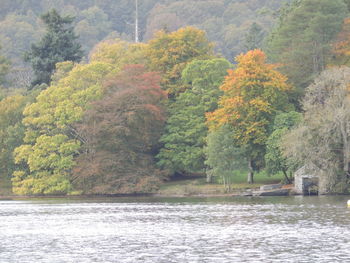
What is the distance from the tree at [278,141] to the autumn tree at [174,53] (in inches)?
686

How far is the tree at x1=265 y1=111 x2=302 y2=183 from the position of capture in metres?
82.9

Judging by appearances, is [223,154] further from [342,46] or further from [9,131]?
[9,131]

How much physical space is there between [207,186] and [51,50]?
1605 inches

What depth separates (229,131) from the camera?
287ft

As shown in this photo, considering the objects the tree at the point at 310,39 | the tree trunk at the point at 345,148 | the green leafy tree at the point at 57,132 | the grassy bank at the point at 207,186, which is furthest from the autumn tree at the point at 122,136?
the tree trunk at the point at 345,148

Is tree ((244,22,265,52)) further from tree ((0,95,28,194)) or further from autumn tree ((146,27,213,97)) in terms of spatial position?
tree ((0,95,28,194))

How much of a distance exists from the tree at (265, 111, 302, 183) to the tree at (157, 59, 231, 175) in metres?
10.6

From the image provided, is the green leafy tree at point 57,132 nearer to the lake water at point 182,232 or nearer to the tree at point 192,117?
the tree at point 192,117

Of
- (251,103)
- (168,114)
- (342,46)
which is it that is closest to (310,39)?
(342,46)

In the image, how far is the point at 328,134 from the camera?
74.1m

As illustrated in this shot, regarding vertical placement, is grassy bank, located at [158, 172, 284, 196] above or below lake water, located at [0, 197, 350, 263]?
above

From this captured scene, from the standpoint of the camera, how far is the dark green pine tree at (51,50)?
117 m

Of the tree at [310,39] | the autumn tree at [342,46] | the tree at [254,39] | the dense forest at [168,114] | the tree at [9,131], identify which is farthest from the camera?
the tree at [254,39]

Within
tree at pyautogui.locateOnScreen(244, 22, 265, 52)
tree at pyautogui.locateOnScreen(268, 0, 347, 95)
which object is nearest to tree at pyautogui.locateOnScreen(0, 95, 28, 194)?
tree at pyautogui.locateOnScreen(268, 0, 347, 95)
